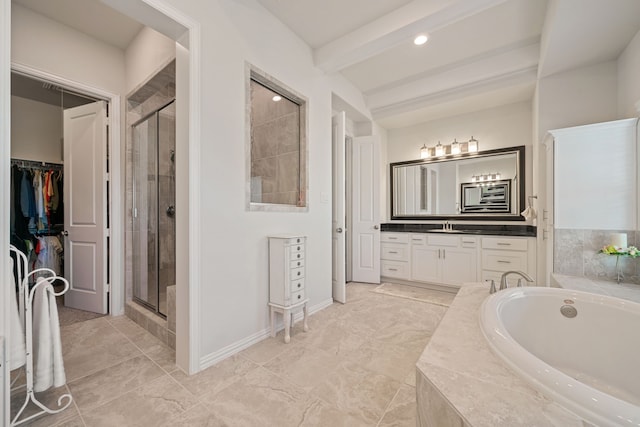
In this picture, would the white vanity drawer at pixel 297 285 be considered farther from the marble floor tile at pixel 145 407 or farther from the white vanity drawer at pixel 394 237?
the white vanity drawer at pixel 394 237

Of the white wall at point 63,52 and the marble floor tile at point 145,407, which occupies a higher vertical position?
the white wall at point 63,52

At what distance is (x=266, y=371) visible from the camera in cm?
171

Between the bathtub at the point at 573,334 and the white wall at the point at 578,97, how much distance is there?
1985 millimetres

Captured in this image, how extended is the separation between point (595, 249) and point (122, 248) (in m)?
4.47

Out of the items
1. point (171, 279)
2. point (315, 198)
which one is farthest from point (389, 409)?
point (171, 279)

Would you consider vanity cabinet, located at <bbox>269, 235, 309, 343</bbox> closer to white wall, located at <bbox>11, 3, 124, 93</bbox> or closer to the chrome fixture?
white wall, located at <bbox>11, 3, 124, 93</bbox>

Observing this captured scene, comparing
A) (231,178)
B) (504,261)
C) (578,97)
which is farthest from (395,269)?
(231,178)

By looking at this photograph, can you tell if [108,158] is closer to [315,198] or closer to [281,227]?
[281,227]

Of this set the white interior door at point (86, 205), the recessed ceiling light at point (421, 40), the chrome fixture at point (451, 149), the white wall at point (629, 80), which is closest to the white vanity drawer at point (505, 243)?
the chrome fixture at point (451, 149)

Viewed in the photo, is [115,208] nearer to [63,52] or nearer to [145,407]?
[63,52]

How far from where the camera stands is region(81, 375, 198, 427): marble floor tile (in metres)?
1.30

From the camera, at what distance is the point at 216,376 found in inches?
65.4

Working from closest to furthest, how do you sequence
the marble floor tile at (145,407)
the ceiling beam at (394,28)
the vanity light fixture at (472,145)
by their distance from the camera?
the marble floor tile at (145,407) → the ceiling beam at (394,28) → the vanity light fixture at (472,145)

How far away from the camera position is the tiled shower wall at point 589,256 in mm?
2150
